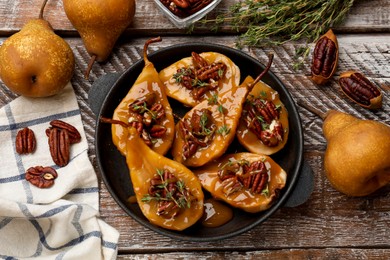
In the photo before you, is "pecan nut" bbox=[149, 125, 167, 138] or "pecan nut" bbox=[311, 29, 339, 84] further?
"pecan nut" bbox=[311, 29, 339, 84]

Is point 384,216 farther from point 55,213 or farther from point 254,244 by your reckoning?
point 55,213

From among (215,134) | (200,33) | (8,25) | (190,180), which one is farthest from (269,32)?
(8,25)

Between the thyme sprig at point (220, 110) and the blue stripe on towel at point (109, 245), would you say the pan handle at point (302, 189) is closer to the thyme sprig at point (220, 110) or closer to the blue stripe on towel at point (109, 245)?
the thyme sprig at point (220, 110)

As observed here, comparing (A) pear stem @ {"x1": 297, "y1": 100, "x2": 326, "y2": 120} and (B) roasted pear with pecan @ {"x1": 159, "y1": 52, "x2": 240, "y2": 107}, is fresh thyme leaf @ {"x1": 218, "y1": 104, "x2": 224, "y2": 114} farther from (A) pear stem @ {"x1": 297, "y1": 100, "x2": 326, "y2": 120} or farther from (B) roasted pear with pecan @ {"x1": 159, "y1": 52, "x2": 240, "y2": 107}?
(A) pear stem @ {"x1": 297, "y1": 100, "x2": 326, "y2": 120}

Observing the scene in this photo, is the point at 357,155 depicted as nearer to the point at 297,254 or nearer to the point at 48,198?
the point at 297,254

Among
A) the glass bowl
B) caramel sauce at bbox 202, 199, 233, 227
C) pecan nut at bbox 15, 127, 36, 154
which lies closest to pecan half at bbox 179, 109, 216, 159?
caramel sauce at bbox 202, 199, 233, 227

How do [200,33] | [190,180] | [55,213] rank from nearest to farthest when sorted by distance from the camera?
[190,180] → [55,213] → [200,33]

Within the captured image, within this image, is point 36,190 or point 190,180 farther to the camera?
point 36,190
